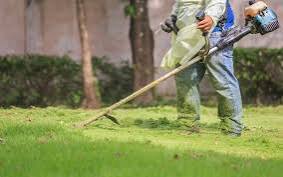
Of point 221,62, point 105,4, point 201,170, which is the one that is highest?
point 105,4

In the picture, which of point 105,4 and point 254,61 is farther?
point 105,4

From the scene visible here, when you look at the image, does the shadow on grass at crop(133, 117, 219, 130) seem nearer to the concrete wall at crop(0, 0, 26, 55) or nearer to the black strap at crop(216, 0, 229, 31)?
the black strap at crop(216, 0, 229, 31)

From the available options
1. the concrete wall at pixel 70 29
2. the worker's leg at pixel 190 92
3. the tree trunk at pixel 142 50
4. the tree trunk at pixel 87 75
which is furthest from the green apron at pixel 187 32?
the concrete wall at pixel 70 29

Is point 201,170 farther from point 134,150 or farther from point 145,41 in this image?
point 145,41

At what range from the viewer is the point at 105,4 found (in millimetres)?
15891

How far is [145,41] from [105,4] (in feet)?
6.71

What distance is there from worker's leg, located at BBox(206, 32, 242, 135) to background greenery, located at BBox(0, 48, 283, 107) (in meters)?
6.23

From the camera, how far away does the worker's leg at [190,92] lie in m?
8.31

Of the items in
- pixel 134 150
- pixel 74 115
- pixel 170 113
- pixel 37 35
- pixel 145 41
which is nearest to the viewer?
pixel 134 150

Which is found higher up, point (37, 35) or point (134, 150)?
point (37, 35)

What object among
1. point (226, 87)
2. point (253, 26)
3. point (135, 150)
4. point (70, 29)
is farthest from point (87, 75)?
point (135, 150)

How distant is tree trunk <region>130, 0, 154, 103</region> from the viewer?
46.3 feet

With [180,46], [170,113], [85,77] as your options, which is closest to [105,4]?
[85,77]

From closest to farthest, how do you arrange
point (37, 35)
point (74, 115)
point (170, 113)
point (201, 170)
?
point (201, 170) → point (74, 115) → point (170, 113) → point (37, 35)
